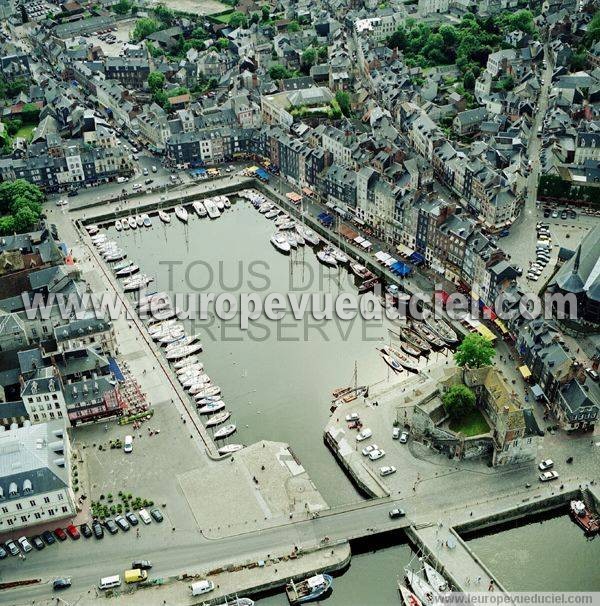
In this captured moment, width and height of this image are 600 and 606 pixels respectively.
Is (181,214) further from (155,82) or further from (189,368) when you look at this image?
(155,82)

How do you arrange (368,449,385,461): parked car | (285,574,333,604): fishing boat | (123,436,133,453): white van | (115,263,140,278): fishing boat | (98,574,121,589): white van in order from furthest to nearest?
(115,263,140,278): fishing boat < (123,436,133,453): white van < (368,449,385,461): parked car < (98,574,121,589): white van < (285,574,333,604): fishing boat

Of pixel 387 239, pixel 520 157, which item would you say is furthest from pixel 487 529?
pixel 520 157

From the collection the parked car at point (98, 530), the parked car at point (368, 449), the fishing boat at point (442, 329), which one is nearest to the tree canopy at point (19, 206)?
the parked car at point (98, 530)

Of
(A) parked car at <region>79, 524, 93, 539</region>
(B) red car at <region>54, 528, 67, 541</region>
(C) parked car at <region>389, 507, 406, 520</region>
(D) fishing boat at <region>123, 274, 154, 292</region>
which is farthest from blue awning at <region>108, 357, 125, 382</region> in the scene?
(C) parked car at <region>389, 507, 406, 520</region>

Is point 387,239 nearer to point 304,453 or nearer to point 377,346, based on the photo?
point 377,346

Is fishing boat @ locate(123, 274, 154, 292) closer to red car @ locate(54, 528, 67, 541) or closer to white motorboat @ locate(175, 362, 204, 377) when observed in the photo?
white motorboat @ locate(175, 362, 204, 377)

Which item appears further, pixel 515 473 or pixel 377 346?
pixel 377 346
